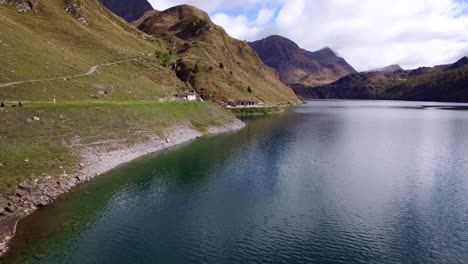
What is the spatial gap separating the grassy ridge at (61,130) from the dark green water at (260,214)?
6.87 metres

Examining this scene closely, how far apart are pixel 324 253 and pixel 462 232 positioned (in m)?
17.8

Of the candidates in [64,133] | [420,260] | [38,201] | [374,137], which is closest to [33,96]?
[64,133]

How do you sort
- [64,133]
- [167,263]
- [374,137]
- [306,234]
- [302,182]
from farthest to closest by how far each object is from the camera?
[374,137], [64,133], [302,182], [306,234], [167,263]

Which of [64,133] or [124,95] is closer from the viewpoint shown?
[64,133]

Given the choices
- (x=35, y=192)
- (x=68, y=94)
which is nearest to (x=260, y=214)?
(x=35, y=192)

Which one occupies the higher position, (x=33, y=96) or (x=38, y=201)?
(x=33, y=96)

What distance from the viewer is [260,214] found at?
4859 cm

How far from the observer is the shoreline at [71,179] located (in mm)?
43219

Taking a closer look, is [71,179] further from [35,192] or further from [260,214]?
[260,214]

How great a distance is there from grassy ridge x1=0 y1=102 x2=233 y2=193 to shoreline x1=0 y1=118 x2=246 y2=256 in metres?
1.48

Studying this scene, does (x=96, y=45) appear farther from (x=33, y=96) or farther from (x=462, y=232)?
(x=462, y=232)

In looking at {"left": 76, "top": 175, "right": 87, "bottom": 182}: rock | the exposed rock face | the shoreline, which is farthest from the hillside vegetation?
{"left": 76, "top": 175, "right": 87, "bottom": 182}: rock

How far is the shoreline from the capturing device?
4322cm

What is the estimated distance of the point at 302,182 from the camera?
6494 centimetres
